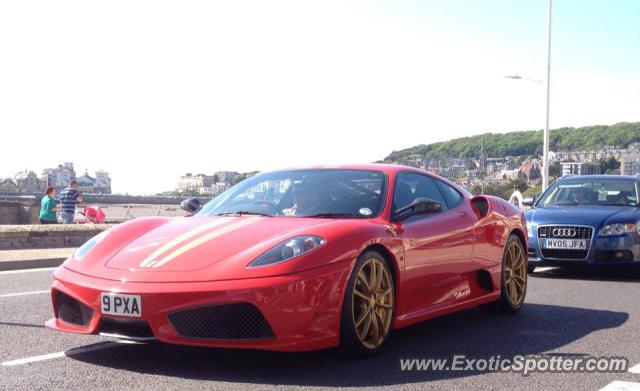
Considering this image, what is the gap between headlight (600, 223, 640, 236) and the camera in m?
11.1

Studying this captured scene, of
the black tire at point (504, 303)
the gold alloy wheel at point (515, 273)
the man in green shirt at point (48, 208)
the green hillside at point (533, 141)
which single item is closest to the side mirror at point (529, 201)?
the gold alloy wheel at point (515, 273)

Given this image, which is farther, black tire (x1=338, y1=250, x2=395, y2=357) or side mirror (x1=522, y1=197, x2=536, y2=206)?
side mirror (x1=522, y1=197, x2=536, y2=206)

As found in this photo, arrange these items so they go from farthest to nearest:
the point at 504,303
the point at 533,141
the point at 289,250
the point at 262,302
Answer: the point at 533,141 < the point at 504,303 < the point at 289,250 < the point at 262,302

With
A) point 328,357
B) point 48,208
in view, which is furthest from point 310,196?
point 48,208

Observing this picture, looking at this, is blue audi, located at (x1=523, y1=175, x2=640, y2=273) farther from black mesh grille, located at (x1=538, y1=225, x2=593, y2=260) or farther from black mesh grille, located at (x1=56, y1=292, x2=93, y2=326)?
black mesh grille, located at (x1=56, y1=292, x2=93, y2=326)

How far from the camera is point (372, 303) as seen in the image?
5.49 meters

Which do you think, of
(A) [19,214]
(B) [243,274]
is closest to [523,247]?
(B) [243,274]

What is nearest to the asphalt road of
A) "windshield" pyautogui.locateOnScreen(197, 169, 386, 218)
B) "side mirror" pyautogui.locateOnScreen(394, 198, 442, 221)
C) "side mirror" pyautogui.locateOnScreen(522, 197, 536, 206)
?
"side mirror" pyautogui.locateOnScreen(394, 198, 442, 221)

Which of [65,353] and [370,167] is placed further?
[370,167]

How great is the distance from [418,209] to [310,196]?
78 centimetres

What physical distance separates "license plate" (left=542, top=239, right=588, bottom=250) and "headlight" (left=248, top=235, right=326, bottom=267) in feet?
22.1

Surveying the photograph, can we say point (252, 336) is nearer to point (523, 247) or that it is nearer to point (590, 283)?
point (523, 247)

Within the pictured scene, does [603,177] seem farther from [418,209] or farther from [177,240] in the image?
[177,240]

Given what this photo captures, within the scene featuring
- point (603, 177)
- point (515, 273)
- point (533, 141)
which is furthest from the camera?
point (533, 141)
